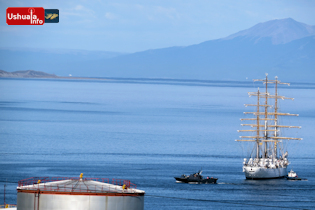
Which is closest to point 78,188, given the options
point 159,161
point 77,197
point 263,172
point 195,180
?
point 77,197

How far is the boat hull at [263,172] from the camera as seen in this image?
11844cm

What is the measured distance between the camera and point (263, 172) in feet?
403

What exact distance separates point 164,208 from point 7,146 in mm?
72273

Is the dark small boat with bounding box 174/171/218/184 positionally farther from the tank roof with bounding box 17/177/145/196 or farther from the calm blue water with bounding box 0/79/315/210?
the tank roof with bounding box 17/177/145/196

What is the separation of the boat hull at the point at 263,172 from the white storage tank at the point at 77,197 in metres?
74.1

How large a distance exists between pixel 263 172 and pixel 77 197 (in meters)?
82.5

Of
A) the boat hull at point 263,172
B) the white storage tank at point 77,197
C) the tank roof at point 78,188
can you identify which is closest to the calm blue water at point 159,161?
the boat hull at point 263,172

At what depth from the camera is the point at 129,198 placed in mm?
45188

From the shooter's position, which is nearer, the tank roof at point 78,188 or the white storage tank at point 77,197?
the white storage tank at point 77,197

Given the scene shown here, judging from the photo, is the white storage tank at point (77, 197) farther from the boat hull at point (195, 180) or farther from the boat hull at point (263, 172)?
the boat hull at point (263, 172)

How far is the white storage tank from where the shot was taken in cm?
4409

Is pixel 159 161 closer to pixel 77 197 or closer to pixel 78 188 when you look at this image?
pixel 78 188

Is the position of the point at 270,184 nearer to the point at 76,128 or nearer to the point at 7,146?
the point at 7,146

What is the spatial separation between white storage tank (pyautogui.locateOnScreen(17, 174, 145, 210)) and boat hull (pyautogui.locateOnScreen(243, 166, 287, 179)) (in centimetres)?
7414
